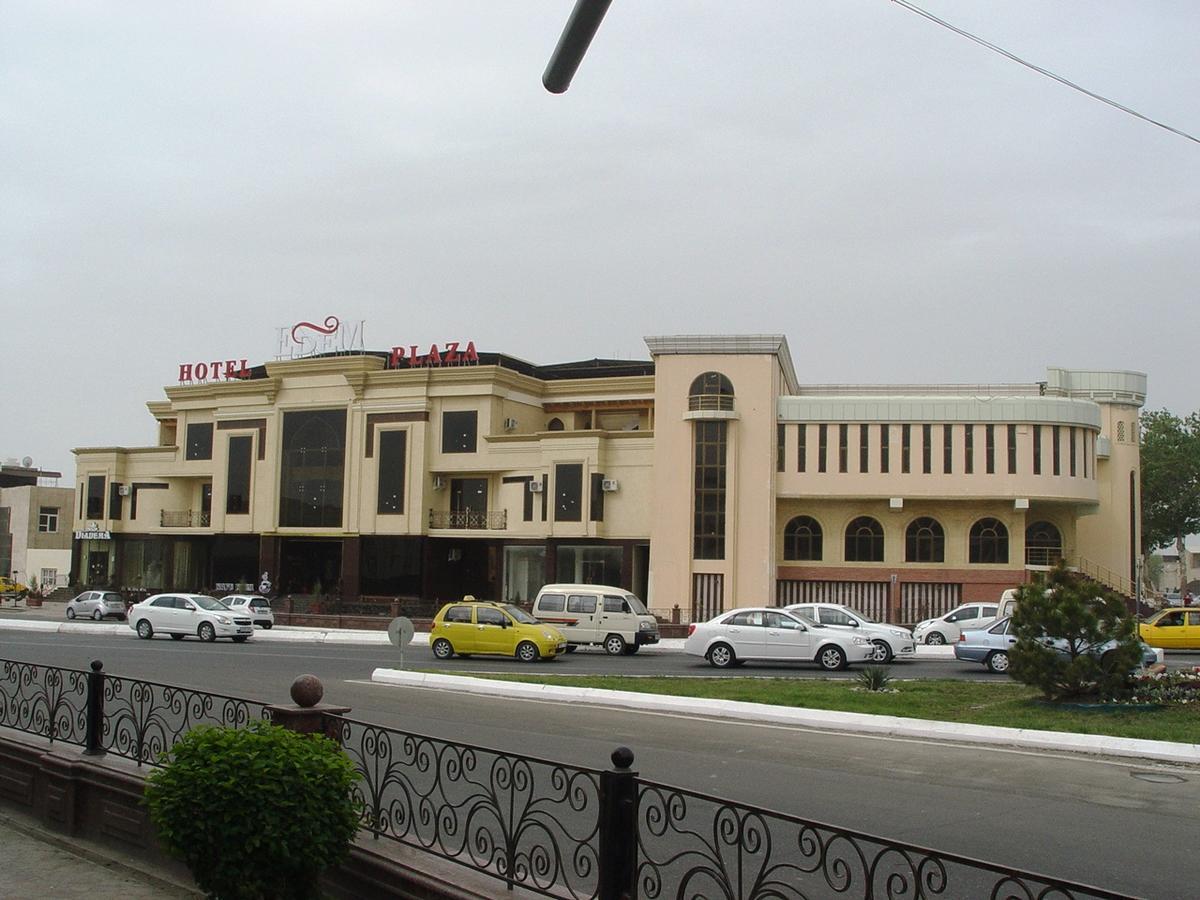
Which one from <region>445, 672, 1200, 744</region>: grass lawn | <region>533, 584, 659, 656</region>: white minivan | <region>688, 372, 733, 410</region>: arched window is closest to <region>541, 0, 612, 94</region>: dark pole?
<region>445, 672, 1200, 744</region>: grass lawn

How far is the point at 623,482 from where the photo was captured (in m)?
47.1

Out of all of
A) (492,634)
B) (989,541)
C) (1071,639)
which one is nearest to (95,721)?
(1071,639)

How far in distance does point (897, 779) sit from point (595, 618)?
2124 centimetres

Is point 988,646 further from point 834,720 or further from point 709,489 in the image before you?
point 709,489

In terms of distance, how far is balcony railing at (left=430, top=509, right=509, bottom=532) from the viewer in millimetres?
49781

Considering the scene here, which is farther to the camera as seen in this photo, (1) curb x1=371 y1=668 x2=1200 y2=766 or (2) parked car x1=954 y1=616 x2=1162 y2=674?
(2) parked car x1=954 y1=616 x2=1162 y2=674

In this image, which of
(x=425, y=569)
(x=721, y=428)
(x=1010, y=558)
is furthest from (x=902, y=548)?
(x=425, y=569)

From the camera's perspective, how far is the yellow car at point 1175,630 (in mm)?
34969

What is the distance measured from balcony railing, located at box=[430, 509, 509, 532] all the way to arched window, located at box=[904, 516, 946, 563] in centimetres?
1664

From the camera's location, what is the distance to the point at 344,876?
7.26 metres

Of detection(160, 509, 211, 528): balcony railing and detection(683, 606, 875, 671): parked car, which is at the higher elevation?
detection(160, 509, 211, 528): balcony railing

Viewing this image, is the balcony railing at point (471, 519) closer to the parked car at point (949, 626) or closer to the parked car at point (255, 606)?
the parked car at point (255, 606)

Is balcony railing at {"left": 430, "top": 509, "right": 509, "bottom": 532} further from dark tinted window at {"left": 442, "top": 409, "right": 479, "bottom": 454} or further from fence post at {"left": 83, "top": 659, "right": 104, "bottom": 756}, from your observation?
fence post at {"left": 83, "top": 659, "right": 104, "bottom": 756}

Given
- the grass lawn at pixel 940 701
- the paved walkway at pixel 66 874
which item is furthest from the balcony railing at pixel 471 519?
the paved walkway at pixel 66 874
